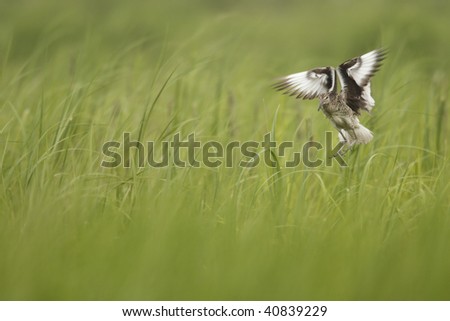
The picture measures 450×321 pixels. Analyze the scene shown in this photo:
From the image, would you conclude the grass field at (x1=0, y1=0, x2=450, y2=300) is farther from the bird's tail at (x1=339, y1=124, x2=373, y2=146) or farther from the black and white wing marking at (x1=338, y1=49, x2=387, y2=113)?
the black and white wing marking at (x1=338, y1=49, x2=387, y2=113)

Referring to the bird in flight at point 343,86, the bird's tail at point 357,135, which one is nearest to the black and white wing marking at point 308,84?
the bird in flight at point 343,86

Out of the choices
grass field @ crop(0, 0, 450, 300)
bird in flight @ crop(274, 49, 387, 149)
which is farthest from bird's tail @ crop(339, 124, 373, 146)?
grass field @ crop(0, 0, 450, 300)

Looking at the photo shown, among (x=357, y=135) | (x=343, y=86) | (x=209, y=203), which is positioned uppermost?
(x=343, y=86)

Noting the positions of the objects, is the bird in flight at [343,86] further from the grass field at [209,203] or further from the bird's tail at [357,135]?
the grass field at [209,203]

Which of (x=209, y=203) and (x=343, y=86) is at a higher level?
(x=343, y=86)

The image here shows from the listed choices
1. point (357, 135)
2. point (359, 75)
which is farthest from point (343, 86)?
point (357, 135)

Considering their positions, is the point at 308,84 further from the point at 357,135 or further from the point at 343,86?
the point at 357,135

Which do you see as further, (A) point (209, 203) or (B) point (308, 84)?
(A) point (209, 203)
